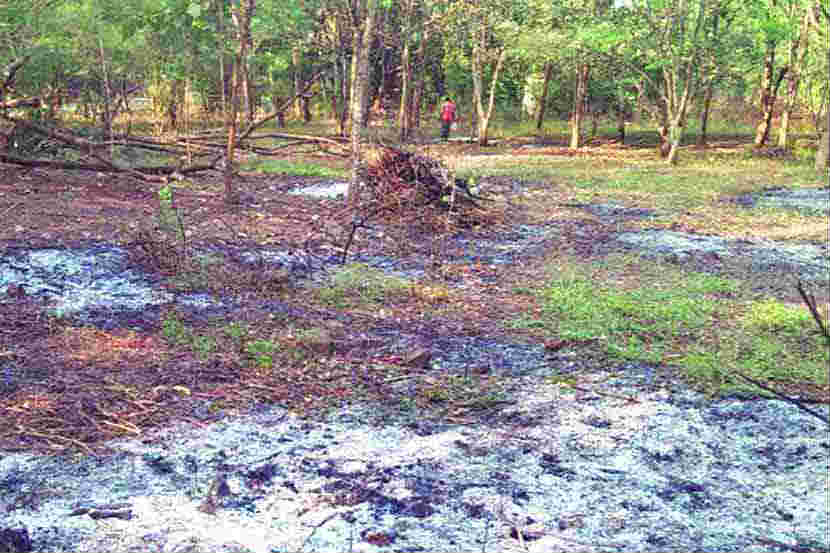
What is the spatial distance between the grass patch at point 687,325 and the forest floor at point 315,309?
33mm

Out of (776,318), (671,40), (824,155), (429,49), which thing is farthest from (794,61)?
(776,318)

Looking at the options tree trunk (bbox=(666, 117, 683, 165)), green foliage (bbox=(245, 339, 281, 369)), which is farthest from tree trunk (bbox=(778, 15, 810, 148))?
green foliage (bbox=(245, 339, 281, 369))

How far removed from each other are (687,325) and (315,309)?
10.3 ft

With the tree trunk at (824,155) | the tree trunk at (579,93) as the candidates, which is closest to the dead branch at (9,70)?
the tree trunk at (579,93)

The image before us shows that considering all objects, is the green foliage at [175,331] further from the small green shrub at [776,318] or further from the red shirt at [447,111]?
the red shirt at [447,111]

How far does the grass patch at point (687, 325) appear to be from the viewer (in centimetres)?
567

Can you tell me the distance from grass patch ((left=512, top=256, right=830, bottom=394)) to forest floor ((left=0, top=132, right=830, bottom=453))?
3 cm

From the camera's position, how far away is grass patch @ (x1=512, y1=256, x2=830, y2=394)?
223 inches

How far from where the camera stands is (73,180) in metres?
12.4

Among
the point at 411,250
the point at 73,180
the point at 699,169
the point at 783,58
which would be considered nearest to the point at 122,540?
the point at 411,250

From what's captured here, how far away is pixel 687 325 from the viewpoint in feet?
21.9

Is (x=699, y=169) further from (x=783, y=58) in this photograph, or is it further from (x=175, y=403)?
(x=175, y=403)

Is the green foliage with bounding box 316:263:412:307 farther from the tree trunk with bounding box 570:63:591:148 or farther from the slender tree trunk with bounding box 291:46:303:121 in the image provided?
the slender tree trunk with bounding box 291:46:303:121

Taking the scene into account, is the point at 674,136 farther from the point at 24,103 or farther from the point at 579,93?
the point at 24,103
